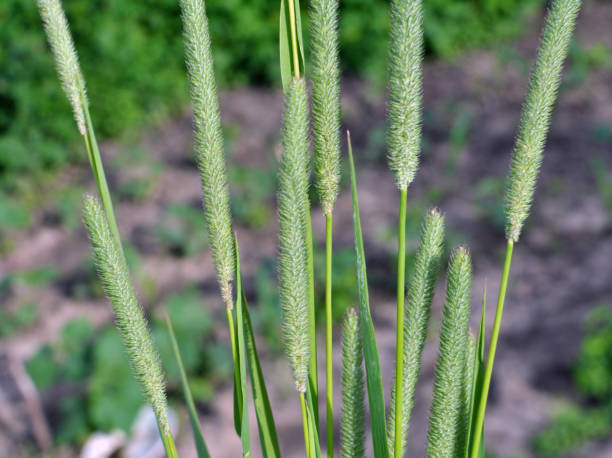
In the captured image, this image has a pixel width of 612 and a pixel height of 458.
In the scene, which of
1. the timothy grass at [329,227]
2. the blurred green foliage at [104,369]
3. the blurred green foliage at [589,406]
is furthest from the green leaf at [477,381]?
the blurred green foliage at [589,406]

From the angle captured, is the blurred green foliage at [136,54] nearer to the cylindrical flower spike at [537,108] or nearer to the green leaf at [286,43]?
the green leaf at [286,43]

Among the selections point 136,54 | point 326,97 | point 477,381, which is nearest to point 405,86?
point 326,97

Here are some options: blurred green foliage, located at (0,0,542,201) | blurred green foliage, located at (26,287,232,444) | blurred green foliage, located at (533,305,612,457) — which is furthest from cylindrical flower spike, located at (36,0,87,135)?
blurred green foliage, located at (0,0,542,201)

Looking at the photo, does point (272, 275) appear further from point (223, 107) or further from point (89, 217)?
point (89, 217)

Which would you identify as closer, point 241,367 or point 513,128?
point 241,367

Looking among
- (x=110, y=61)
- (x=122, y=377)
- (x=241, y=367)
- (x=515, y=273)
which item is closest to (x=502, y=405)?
(x=515, y=273)

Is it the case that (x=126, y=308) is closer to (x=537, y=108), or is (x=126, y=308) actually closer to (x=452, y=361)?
(x=452, y=361)
